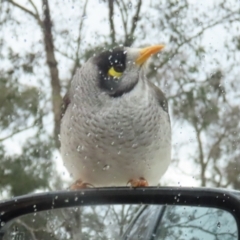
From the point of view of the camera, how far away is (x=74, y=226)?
1919 millimetres

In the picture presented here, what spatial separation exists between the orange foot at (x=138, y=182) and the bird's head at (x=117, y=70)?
0.19 m

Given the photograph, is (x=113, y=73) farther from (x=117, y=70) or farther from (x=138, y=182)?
(x=138, y=182)

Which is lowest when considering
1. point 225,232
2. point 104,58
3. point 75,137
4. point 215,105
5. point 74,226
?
point 225,232

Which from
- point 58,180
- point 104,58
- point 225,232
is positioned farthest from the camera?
point 58,180

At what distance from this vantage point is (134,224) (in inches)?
51.0

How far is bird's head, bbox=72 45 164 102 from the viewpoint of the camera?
4.42 feet

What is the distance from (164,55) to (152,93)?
8.07ft

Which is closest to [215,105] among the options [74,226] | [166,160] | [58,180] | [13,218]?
[58,180]

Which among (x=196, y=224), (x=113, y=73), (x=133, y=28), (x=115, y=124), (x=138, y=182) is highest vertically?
(x=133, y=28)

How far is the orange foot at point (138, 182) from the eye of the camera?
1.32 m

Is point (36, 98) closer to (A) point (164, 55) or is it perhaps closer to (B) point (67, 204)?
(A) point (164, 55)

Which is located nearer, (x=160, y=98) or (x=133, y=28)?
(x=160, y=98)

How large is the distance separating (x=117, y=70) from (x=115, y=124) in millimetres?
126

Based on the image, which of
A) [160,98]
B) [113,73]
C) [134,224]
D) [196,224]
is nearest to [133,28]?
[160,98]
